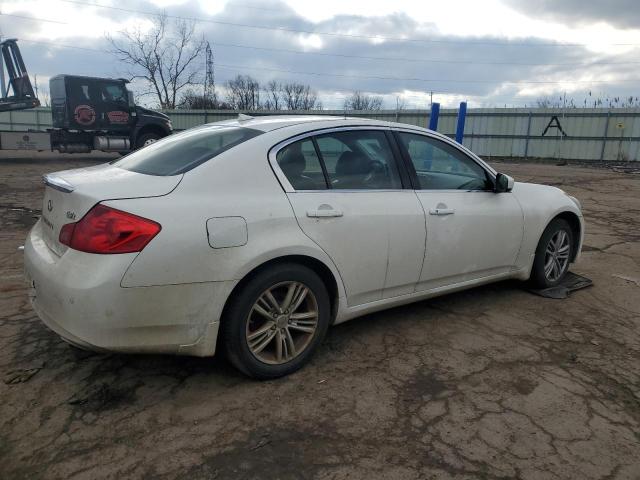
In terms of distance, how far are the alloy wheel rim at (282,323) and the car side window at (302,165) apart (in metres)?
0.62

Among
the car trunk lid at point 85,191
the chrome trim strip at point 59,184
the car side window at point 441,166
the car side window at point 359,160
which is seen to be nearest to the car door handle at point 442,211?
the car side window at point 441,166

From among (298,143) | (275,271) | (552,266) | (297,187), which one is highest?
(298,143)

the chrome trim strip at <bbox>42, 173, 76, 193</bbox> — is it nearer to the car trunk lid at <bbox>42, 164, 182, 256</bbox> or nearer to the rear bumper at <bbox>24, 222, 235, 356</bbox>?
the car trunk lid at <bbox>42, 164, 182, 256</bbox>

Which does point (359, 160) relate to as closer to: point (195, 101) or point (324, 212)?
point (324, 212)

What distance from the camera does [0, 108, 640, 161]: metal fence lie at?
22.8m

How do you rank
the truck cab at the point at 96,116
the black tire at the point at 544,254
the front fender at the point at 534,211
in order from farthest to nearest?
the truck cab at the point at 96,116, the black tire at the point at 544,254, the front fender at the point at 534,211

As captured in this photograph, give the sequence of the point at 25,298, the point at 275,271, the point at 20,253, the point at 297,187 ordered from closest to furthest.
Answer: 1. the point at 275,271
2. the point at 297,187
3. the point at 25,298
4. the point at 20,253

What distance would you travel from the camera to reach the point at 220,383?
9.62 feet

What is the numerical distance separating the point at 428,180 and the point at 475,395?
1597 millimetres

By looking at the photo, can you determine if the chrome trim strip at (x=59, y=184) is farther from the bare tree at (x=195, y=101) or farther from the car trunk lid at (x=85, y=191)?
the bare tree at (x=195, y=101)

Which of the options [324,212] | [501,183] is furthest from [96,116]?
[324,212]

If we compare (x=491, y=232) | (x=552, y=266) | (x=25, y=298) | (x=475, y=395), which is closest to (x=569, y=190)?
(x=552, y=266)

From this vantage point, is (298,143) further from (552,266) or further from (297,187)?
(552,266)

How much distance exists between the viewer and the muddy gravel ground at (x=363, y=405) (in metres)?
2.27
